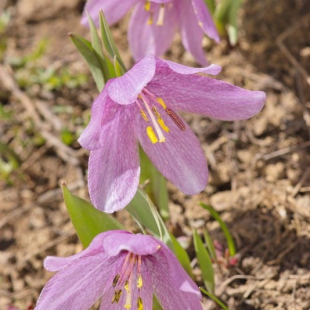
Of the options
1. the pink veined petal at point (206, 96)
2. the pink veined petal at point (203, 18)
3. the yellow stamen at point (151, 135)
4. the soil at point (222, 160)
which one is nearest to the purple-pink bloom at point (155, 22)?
the pink veined petal at point (203, 18)

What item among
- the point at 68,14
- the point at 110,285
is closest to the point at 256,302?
the point at 110,285

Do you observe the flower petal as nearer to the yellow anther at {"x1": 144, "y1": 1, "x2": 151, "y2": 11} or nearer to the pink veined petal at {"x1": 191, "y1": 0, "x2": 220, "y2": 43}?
the pink veined petal at {"x1": 191, "y1": 0, "x2": 220, "y2": 43}

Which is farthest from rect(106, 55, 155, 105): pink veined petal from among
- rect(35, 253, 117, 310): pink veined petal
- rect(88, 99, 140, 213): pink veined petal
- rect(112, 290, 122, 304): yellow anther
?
rect(112, 290, 122, 304): yellow anther

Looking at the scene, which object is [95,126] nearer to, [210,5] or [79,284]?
[79,284]

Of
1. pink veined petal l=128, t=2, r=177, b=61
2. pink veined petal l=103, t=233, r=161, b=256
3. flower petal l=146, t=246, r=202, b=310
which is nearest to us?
pink veined petal l=103, t=233, r=161, b=256

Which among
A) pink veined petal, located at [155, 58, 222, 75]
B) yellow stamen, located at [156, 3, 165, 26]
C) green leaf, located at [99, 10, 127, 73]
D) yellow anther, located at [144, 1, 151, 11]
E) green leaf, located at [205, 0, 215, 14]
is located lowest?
green leaf, located at [205, 0, 215, 14]

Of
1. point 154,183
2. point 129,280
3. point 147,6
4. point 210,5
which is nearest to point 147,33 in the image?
point 147,6
